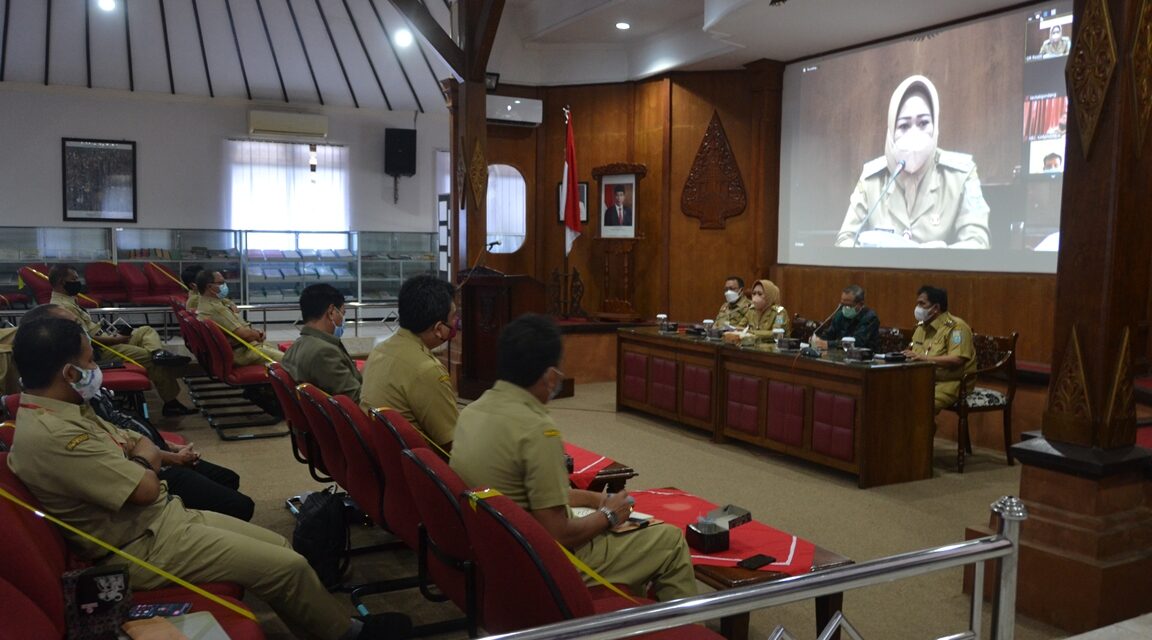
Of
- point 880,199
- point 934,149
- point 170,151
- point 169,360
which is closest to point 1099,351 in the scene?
point 934,149

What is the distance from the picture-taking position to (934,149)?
22.7 feet

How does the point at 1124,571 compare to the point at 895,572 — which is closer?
the point at 895,572

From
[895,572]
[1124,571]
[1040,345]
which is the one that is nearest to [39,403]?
[895,572]

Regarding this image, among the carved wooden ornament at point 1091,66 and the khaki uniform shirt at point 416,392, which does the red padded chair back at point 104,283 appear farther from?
the carved wooden ornament at point 1091,66

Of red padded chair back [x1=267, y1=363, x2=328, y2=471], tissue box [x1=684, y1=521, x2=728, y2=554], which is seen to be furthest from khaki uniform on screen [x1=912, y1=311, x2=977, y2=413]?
red padded chair back [x1=267, y1=363, x2=328, y2=471]

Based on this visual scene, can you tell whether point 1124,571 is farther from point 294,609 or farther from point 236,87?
point 236,87

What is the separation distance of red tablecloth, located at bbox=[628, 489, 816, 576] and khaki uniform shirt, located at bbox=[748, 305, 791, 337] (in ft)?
11.8

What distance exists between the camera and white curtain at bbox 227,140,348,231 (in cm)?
1216

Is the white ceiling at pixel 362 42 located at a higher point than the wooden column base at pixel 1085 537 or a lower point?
higher

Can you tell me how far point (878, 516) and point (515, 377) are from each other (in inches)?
111

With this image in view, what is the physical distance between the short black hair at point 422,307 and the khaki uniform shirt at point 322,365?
38.0 inches

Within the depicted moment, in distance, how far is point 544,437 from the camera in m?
2.08

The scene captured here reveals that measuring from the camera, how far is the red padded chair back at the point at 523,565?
1682mm

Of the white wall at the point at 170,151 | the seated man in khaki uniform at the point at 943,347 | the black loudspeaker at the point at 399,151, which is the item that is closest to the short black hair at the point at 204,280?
the seated man in khaki uniform at the point at 943,347
